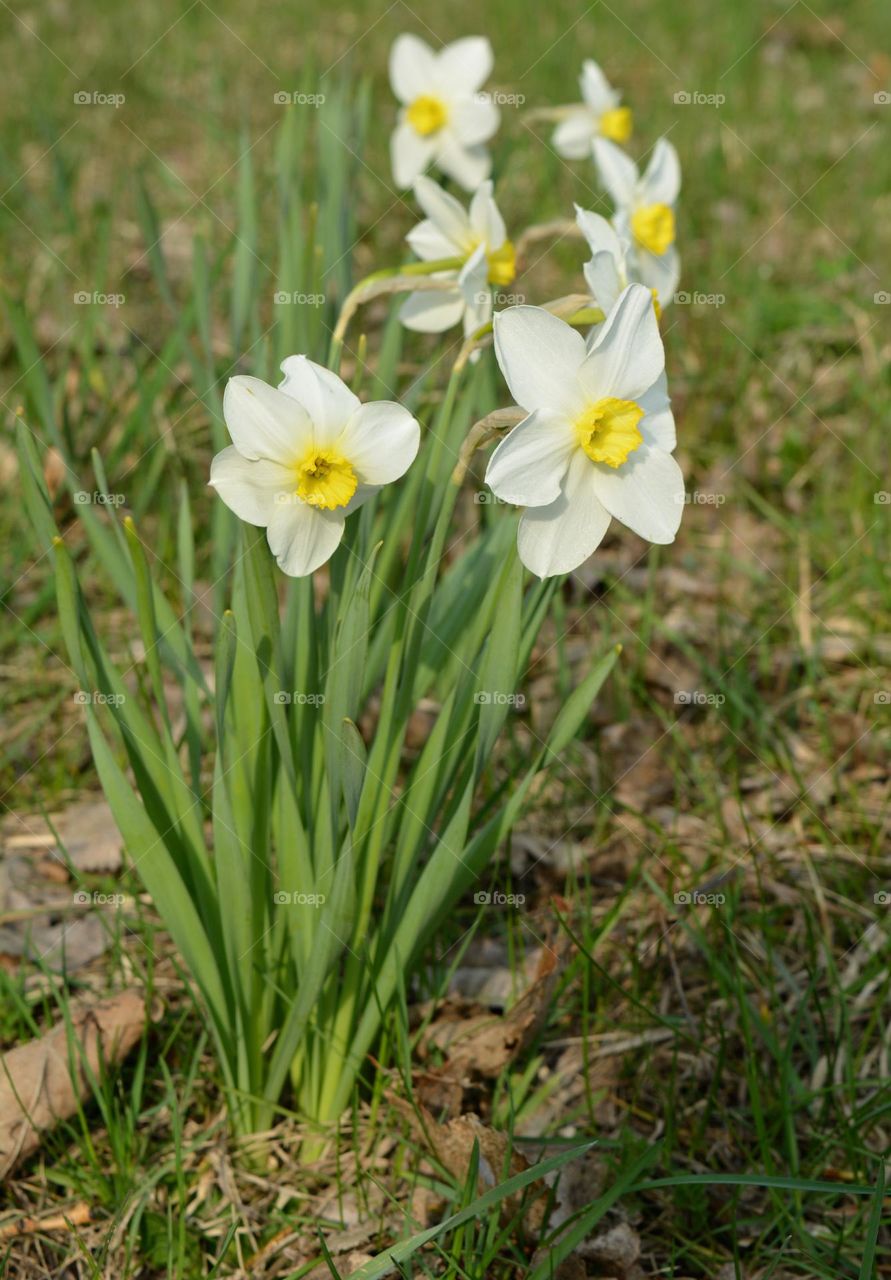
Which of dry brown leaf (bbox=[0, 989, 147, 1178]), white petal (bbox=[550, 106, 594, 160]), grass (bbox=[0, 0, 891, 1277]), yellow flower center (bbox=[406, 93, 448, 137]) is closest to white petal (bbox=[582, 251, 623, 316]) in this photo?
grass (bbox=[0, 0, 891, 1277])

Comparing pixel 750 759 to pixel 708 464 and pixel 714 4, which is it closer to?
pixel 708 464

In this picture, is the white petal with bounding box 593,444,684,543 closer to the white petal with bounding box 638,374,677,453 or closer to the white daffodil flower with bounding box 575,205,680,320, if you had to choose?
the white petal with bounding box 638,374,677,453

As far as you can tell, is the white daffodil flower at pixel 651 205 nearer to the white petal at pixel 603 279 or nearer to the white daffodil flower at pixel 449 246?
the white daffodil flower at pixel 449 246

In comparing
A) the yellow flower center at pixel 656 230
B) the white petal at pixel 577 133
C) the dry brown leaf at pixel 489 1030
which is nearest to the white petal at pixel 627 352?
the yellow flower center at pixel 656 230

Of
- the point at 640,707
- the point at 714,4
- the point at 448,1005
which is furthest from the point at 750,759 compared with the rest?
the point at 714,4

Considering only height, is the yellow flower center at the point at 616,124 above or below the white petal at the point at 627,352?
above

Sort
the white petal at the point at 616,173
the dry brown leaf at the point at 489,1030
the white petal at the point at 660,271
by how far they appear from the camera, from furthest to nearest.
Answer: the white petal at the point at 616,173 → the white petal at the point at 660,271 → the dry brown leaf at the point at 489,1030

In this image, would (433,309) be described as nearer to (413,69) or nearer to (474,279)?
(474,279)
